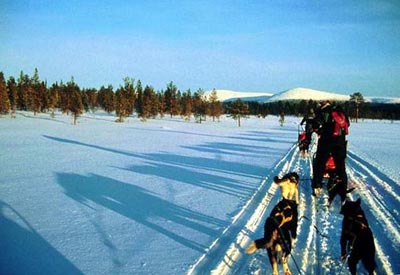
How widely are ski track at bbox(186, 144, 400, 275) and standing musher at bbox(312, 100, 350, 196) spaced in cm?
94

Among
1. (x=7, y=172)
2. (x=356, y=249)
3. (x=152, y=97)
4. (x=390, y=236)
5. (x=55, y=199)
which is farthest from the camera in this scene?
(x=152, y=97)

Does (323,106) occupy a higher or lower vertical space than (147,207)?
higher

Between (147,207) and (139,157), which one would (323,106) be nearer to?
(147,207)

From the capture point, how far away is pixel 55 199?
8.77 metres

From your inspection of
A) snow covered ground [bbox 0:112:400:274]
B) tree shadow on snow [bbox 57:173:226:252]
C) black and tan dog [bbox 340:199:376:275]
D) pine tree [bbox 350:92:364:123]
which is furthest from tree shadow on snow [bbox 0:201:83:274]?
pine tree [bbox 350:92:364:123]

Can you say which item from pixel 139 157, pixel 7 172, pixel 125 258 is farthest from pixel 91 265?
pixel 139 157

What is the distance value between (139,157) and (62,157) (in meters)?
4.01

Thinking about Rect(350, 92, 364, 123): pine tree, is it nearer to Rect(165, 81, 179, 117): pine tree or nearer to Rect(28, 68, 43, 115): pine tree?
Rect(165, 81, 179, 117): pine tree

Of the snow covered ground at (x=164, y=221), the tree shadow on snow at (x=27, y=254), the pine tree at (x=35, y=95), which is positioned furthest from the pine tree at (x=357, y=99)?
the tree shadow on snow at (x=27, y=254)

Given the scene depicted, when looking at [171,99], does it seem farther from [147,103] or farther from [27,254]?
[27,254]

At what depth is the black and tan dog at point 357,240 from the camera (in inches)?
159

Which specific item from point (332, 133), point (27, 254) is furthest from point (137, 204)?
point (332, 133)

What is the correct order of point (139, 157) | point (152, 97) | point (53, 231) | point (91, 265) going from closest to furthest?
point (91, 265) < point (53, 231) < point (139, 157) < point (152, 97)

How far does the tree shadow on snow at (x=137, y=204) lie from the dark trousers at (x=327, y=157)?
2.75 m
